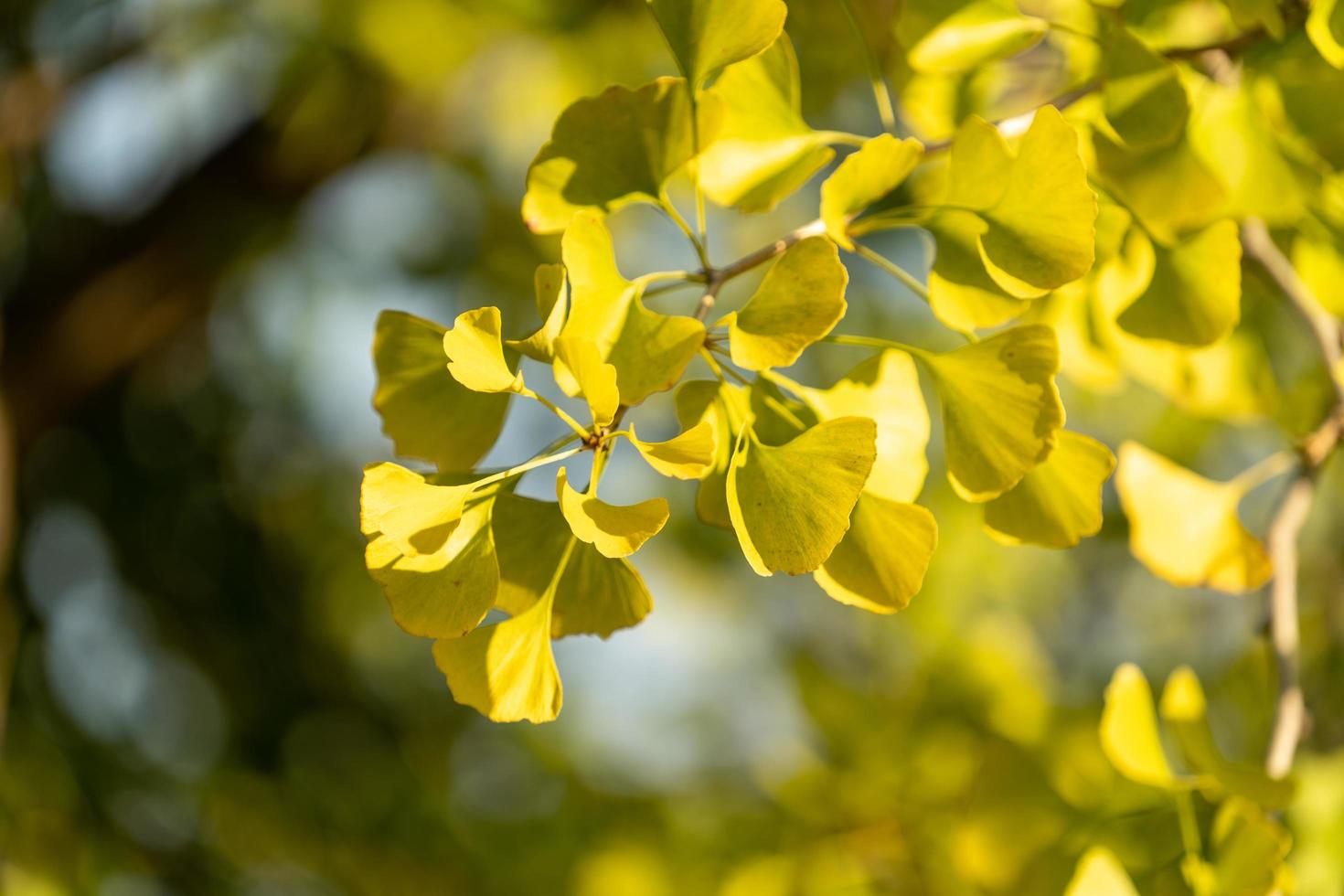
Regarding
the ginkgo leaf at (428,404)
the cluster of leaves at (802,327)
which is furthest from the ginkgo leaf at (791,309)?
the ginkgo leaf at (428,404)

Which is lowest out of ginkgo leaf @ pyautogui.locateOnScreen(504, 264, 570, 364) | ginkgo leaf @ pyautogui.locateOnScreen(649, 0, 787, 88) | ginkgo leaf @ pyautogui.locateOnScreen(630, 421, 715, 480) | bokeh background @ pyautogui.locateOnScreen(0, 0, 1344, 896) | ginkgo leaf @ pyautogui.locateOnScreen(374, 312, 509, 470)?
bokeh background @ pyautogui.locateOnScreen(0, 0, 1344, 896)

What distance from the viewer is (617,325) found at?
34 cm

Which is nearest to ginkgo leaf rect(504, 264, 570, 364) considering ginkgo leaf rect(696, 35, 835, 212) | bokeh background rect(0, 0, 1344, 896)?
ginkgo leaf rect(696, 35, 835, 212)

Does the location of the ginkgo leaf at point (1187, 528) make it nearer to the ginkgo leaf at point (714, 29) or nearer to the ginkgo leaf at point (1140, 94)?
the ginkgo leaf at point (1140, 94)

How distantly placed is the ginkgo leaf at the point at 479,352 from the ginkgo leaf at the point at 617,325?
0.06 ft

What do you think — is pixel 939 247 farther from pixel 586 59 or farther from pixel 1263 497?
pixel 1263 497

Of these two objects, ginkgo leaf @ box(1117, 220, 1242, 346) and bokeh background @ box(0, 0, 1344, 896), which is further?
bokeh background @ box(0, 0, 1344, 896)

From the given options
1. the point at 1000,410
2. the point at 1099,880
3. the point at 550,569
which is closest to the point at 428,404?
the point at 550,569

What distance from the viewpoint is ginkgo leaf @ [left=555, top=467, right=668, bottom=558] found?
28cm

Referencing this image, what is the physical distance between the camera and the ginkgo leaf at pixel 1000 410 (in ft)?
1.16

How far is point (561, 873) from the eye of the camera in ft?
3.71

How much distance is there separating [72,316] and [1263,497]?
168cm

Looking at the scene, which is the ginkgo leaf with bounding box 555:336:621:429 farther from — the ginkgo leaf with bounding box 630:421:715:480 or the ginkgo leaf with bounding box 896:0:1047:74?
the ginkgo leaf with bounding box 896:0:1047:74

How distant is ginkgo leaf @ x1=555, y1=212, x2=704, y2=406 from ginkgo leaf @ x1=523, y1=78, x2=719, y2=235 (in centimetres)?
3
